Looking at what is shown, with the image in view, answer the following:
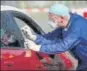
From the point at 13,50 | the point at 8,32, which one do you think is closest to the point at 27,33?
the point at 13,50

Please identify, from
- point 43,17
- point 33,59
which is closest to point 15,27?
point 33,59

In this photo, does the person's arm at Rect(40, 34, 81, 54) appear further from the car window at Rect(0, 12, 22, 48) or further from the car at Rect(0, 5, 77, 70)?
the car window at Rect(0, 12, 22, 48)

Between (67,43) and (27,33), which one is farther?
(27,33)

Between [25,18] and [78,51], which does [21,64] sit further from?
[25,18]

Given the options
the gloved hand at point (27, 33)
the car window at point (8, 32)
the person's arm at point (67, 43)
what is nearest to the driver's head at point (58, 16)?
the person's arm at point (67, 43)

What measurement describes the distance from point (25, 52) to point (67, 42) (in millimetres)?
463

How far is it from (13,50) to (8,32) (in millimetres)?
440

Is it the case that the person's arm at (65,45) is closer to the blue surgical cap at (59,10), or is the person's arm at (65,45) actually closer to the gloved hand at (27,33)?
the blue surgical cap at (59,10)

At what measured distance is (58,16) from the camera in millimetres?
5727

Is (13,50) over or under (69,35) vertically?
under

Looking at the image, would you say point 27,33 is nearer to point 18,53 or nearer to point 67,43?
point 18,53

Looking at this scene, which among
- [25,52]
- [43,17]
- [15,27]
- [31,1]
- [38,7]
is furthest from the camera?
[31,1]

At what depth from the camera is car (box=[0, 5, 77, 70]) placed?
5703 mm

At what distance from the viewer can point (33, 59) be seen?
6012mm
